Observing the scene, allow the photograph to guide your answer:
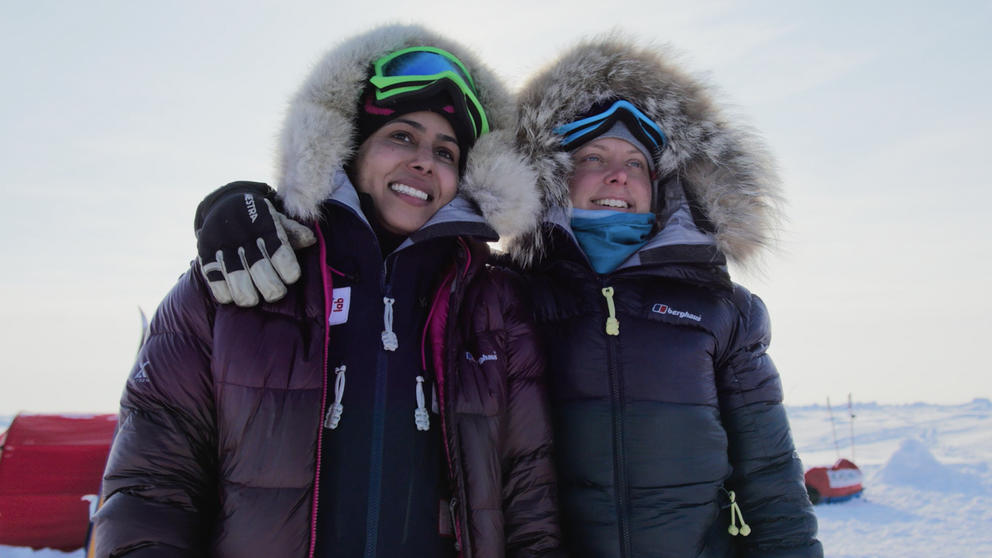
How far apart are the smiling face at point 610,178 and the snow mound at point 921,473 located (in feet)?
26.8

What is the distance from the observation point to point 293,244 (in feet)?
6.00

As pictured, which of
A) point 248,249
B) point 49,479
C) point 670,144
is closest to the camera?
point 248,249

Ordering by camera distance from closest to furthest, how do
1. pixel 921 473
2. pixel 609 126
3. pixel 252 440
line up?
pixel 252 440 < pixel 609 126 < pixel 921 473

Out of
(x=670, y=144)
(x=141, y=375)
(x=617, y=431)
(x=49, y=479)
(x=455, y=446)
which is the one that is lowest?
(x=49, y=479)

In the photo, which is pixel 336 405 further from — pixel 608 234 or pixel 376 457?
pixel 608 234

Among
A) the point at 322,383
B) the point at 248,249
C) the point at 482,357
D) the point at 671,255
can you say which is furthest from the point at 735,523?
the point at 248,249

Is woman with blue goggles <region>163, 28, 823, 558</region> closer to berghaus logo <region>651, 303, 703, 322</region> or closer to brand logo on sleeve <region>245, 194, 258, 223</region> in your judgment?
berghaus logo <region>651, 303, 703, 322</region>

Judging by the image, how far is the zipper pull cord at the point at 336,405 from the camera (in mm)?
1705

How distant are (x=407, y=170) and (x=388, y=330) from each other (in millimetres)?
594

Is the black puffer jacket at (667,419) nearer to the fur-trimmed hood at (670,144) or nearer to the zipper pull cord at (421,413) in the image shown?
the fur-trimmed hood at (670,144)

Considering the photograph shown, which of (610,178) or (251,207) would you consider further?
(610,178)

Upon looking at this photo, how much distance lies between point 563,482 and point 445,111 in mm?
→ 1401

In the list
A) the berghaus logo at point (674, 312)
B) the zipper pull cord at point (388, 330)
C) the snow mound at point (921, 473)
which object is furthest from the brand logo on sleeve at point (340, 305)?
the snow mound at point (921, 473)

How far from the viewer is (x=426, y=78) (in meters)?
2.15
